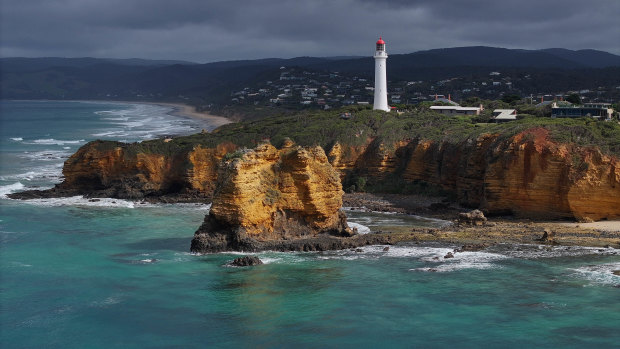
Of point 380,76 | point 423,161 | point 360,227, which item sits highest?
point 380,76

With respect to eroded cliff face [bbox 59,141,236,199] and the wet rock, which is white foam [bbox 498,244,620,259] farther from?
eroded cliff face [bbox 59,141,236,199]

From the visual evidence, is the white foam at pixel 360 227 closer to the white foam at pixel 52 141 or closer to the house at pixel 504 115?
the house at pixel 504 115

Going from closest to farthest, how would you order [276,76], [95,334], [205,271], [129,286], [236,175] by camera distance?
1. [95,334]
2. [129,286]
3. [205,271]
4. [236,175]
5. [276,76]

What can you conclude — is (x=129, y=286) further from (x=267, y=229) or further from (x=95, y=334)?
(x=267, y=229)

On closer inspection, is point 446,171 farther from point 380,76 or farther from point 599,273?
point 380,76

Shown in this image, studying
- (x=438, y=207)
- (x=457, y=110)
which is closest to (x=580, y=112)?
(x=457, y=110)

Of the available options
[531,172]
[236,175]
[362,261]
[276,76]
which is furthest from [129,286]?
[276,76]

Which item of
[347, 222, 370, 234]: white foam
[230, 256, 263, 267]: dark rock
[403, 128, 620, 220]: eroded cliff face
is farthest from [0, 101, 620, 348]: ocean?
[403, 128, 620, 220]: eroded cliff face
